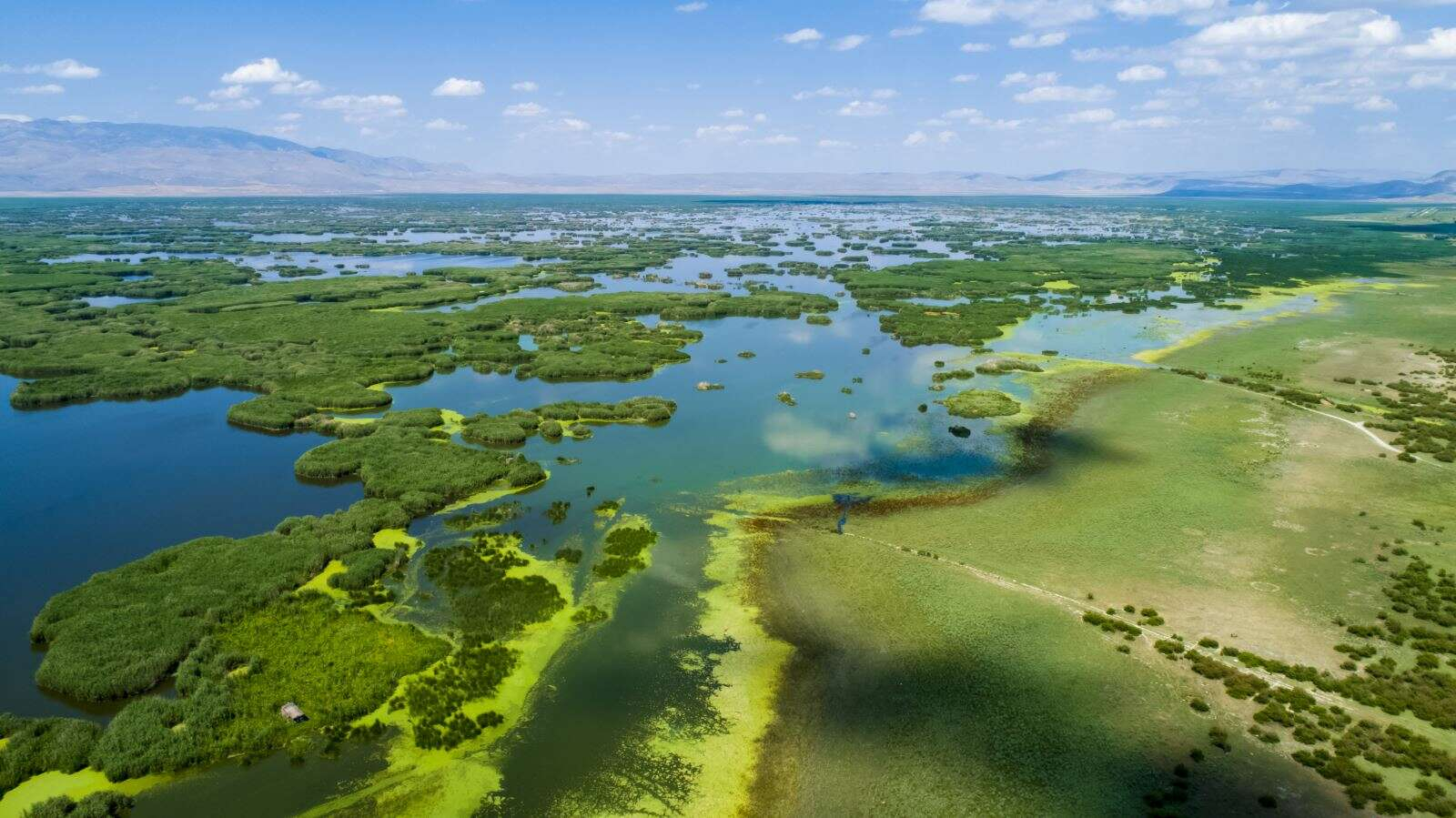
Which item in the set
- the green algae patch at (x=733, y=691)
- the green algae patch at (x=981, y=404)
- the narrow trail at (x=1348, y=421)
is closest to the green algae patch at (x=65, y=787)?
the green algae patch at (x=733, y=691)

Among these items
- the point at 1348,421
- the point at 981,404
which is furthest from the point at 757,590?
the point at 1348,421

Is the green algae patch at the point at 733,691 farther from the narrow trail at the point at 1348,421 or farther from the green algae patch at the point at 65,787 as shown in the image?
the narrow trail at the point at 1348,421

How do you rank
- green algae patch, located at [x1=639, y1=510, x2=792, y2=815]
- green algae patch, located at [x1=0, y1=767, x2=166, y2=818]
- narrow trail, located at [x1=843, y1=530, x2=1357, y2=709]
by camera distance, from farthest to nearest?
narrow trail, located at [x1=843, y1=530, x2=1357, y2=709] → green algae patch, located at [x1=639, y1=510, x2=792, y2=815] → green algae patch, located at [x1=0, y1=767, x2=166, y2=818]

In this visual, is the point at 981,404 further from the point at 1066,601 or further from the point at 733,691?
the point at 733,691

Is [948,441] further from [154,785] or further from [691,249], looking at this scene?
[691,249]

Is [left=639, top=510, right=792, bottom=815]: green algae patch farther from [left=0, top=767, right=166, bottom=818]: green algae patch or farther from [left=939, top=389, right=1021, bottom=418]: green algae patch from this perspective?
[left=939, top=389, right=1021, bottom=418]: green algae patch

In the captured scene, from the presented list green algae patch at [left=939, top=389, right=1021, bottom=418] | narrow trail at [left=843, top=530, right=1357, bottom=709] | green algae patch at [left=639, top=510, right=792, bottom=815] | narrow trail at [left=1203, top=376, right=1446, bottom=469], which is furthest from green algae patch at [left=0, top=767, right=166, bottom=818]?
narrow trail at [left=1203, top=376, right=1446, bottom=469]
